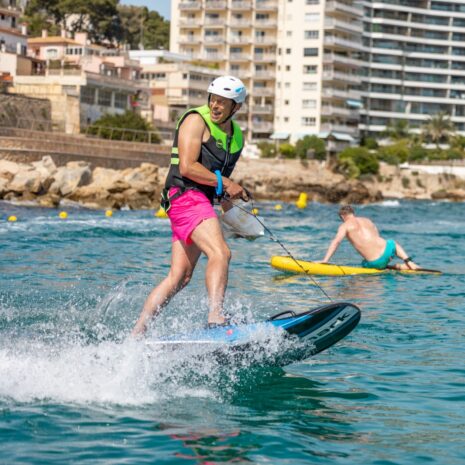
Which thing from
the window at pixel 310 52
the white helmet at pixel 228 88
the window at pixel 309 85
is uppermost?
the window at pixel 310 52

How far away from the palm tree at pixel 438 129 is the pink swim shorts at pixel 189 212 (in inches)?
4446

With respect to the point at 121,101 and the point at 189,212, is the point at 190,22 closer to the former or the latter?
the point at 121,101

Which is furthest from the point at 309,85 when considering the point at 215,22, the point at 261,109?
the point at 215,22

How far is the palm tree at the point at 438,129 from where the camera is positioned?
119 m

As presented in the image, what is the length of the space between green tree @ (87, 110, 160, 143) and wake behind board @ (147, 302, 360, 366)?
53723 millimetres

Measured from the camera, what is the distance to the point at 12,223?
29.5 metres

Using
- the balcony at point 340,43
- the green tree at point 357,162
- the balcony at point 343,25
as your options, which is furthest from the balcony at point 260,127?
the green tree at point 357,162

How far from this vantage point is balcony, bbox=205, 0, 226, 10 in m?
114

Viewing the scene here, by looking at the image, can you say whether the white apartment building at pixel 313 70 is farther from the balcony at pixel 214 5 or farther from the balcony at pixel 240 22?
the balcony at pixel 214 5

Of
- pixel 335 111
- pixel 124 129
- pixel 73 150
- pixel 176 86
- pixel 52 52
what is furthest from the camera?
pixel 335 111

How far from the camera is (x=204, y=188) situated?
818 cm

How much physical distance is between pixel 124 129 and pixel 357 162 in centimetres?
3756

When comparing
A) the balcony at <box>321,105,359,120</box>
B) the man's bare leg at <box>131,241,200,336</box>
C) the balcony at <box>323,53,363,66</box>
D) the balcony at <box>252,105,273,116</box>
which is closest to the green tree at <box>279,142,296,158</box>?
the balcony at <box>252,105,273,116</box>

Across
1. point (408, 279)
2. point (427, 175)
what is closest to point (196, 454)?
point (408, 279)
